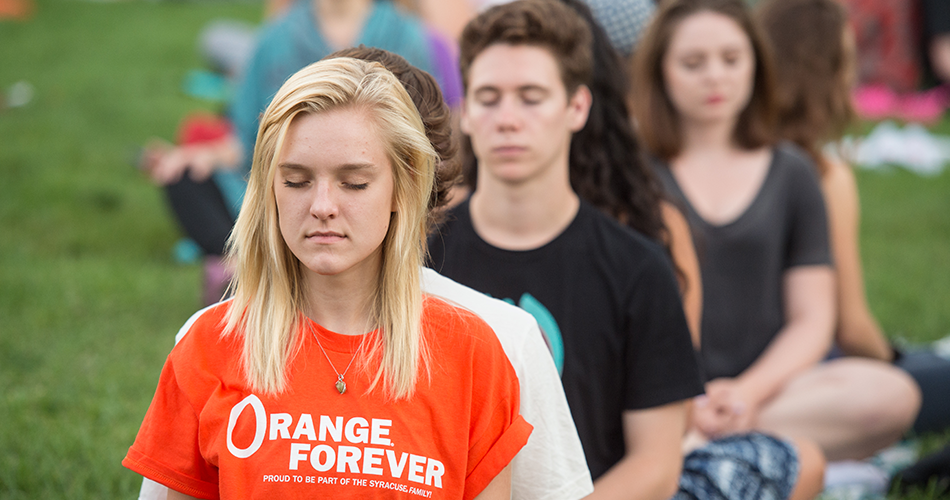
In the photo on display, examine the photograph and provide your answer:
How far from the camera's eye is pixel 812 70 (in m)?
3.83

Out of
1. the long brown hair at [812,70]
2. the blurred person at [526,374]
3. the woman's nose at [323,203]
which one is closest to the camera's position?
the woman's nose at [323,203]

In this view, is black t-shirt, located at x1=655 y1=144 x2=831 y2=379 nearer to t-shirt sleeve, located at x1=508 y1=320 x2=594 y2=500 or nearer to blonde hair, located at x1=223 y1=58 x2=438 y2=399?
t-shirt sleeve, located at x1=508 y1=320 x2=594 y2=500

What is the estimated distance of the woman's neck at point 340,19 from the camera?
400 centimetres

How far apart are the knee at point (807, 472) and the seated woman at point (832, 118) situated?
100 cm

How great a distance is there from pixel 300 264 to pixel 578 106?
0.99 m

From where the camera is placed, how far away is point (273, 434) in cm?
150

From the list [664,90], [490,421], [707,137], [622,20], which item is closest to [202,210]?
[622,20]

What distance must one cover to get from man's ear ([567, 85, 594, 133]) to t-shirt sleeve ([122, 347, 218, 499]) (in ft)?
3.94

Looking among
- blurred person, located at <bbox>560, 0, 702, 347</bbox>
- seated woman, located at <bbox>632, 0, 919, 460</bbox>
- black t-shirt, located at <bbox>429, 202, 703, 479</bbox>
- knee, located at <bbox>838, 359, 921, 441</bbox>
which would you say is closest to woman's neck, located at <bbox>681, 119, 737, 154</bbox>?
seated woman, located at <bbox>632, 0, 919, 460</bbox>

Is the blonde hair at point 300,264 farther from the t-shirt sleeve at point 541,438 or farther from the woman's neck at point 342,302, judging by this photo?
the t-shirt sleeve at point 541,438

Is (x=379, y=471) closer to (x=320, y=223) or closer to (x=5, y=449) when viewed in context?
(x=320, y=223)

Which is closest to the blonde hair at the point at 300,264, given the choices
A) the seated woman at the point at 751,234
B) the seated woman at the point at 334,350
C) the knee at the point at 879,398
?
the seated woman at the point at 334,350

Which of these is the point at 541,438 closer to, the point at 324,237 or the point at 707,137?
the point at 324,237

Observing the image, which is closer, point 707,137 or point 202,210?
point 707,137
